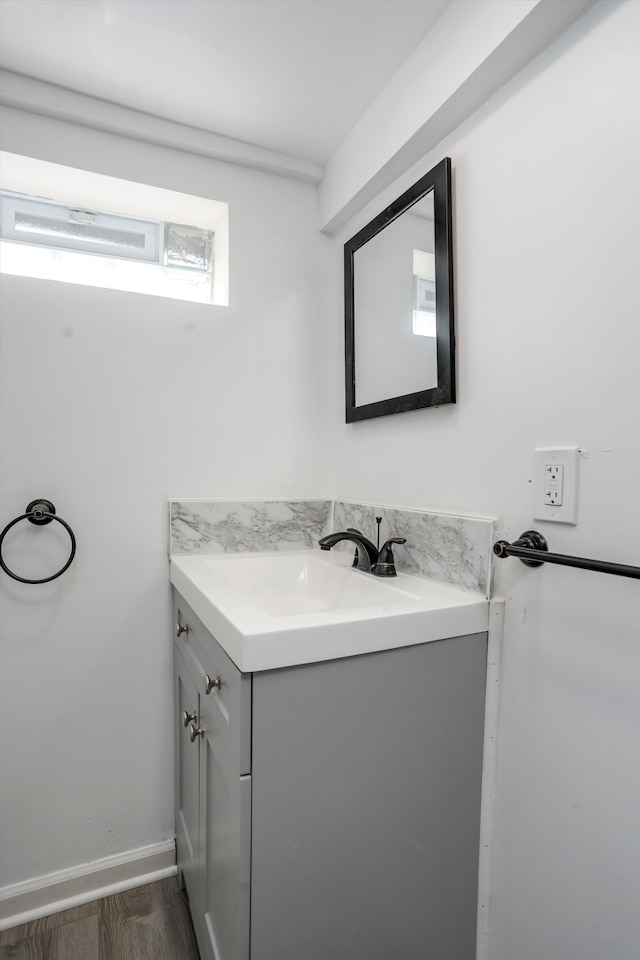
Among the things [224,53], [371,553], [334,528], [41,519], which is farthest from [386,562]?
[224,53]

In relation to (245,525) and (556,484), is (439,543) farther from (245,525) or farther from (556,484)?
(245,525)

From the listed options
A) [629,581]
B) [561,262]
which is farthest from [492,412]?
[629,581]

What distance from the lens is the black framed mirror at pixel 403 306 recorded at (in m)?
1.19

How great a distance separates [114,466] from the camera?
1470 mm

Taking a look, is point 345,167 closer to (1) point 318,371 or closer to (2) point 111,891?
(1) point 318,371

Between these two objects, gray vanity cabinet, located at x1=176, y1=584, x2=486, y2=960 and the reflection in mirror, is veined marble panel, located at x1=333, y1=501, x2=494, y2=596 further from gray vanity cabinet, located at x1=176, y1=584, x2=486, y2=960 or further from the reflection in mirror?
the reflection in mirror

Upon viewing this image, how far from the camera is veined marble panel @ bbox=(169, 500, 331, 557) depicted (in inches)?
60.7

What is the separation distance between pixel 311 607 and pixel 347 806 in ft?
1.83

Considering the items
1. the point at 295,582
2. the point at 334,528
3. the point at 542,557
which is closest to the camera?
the point at 542,557

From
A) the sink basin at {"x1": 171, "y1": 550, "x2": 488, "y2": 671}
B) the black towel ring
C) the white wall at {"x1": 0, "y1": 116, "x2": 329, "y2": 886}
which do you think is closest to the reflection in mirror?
the white wall at {"x1": 0, "y1": 116, "x2": 329, "y2": 886}

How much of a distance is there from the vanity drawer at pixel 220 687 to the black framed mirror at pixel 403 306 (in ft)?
2.46

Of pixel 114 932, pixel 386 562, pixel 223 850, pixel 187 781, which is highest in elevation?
pixel 386 562

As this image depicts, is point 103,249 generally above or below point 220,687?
above

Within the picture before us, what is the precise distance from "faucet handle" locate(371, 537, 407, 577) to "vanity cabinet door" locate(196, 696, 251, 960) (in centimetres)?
51
